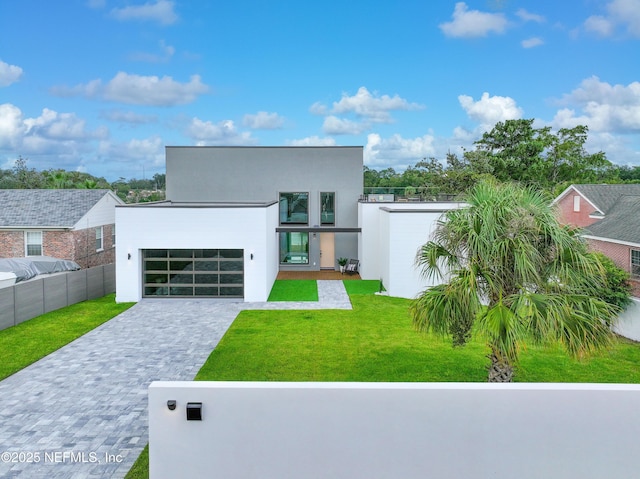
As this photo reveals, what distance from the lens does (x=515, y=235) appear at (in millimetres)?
6715

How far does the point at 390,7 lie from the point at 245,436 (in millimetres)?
23716

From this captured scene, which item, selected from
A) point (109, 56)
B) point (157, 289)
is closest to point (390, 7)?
point (109, 56)

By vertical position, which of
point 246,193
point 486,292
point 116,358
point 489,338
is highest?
point 246,193

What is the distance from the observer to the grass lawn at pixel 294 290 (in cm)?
1722

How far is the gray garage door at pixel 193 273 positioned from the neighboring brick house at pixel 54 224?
5.77 meters

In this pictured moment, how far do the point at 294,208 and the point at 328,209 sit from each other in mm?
1915

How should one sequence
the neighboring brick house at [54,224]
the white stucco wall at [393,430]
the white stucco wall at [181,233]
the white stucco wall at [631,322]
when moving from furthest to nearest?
1. the neighboring brick house at [54,224]
2. the white stucco wall at [181,233]
3. the white stucco wall at [631,322]
4. the white stucco wall at [393,430]

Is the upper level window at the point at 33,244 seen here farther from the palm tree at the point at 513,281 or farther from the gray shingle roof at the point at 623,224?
the gray shingle roof at the point at 623,224

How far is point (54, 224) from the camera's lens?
19766 millimetres

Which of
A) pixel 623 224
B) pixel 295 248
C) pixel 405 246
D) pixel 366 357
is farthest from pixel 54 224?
pixel 623 224

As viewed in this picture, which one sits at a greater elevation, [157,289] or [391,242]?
[391,242]

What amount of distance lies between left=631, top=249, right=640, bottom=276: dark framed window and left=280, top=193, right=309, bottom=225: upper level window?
49.1ft

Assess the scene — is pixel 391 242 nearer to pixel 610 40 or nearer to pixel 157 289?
pixel 157 289

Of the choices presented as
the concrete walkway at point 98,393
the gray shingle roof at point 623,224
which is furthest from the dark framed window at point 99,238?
the gray shingle roof at point 623,224
